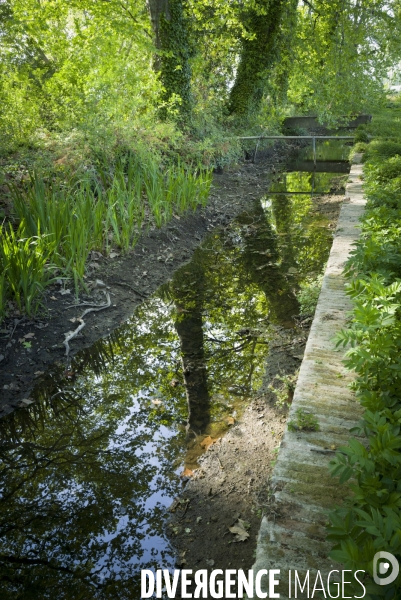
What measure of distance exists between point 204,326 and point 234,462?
2022mm

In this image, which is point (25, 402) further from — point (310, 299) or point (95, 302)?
point (310, 299)

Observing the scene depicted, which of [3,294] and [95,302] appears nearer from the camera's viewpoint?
[3,294]

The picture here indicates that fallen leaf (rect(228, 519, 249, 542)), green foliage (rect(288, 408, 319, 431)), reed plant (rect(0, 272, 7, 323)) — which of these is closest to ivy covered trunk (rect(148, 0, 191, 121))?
reed plant (rect(0, 272, 7, 323))

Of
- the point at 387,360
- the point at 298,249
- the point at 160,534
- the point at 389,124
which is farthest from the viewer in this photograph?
the point at 389,124

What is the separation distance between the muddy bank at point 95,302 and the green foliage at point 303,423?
2.25 metres

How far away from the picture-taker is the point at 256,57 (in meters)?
13.7

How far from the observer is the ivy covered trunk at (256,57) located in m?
13.0

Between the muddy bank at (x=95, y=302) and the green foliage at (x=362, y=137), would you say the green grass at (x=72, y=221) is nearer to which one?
the muddy bank at (x=95, y=302)

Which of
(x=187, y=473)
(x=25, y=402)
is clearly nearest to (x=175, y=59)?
(x=25, y=402)

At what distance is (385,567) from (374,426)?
552mm

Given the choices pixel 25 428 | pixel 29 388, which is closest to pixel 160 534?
pixel 25 428

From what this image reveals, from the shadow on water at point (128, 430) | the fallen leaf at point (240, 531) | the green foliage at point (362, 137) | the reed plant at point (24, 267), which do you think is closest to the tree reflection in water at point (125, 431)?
the shadow on water at point (128, 430)

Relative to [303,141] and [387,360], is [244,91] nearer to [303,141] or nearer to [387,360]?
[303,141]

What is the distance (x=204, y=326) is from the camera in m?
4.86
